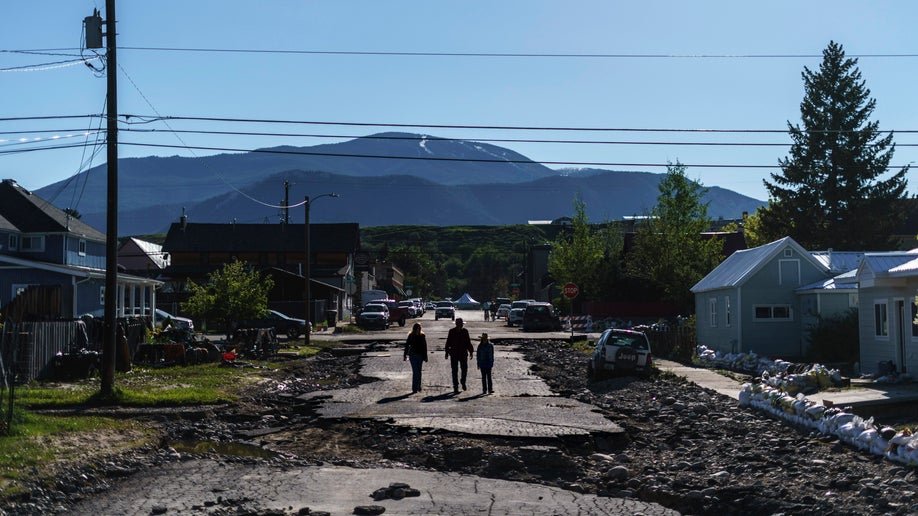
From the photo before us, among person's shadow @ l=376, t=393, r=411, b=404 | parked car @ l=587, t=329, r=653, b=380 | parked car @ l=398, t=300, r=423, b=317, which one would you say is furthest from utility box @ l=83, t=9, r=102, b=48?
parked car @ l=398, t=300, r=423, b=317

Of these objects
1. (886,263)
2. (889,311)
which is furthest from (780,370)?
(886,263)

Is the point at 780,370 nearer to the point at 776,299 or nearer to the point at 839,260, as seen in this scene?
the point at 776,299

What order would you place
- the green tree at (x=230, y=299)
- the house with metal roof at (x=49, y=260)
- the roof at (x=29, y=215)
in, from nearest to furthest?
the green tree at (x=230, y=299) → the house with metal roof at (x=49, y=260) → the roof at (x=29, y=215)

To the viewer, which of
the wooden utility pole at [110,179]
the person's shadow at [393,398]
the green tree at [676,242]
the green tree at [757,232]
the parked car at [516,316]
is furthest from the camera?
the green tree at [757,232]

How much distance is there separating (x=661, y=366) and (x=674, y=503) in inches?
826

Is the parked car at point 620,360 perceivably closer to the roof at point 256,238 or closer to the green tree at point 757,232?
the green tree at point 757,232

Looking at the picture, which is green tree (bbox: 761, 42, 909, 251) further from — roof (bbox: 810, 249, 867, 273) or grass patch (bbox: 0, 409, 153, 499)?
grass patch (bbox: 0, 409, 153, 499)

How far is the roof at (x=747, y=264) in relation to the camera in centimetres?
3503

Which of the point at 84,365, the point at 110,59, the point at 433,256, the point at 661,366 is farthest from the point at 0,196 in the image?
the point at 433,256

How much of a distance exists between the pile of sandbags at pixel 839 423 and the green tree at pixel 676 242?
3139 cm

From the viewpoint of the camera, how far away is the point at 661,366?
3244 cm

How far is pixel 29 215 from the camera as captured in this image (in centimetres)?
4603

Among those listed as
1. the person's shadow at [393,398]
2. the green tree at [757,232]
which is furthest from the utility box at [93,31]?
the green tree at [757,232]

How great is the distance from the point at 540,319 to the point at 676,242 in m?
11.2
